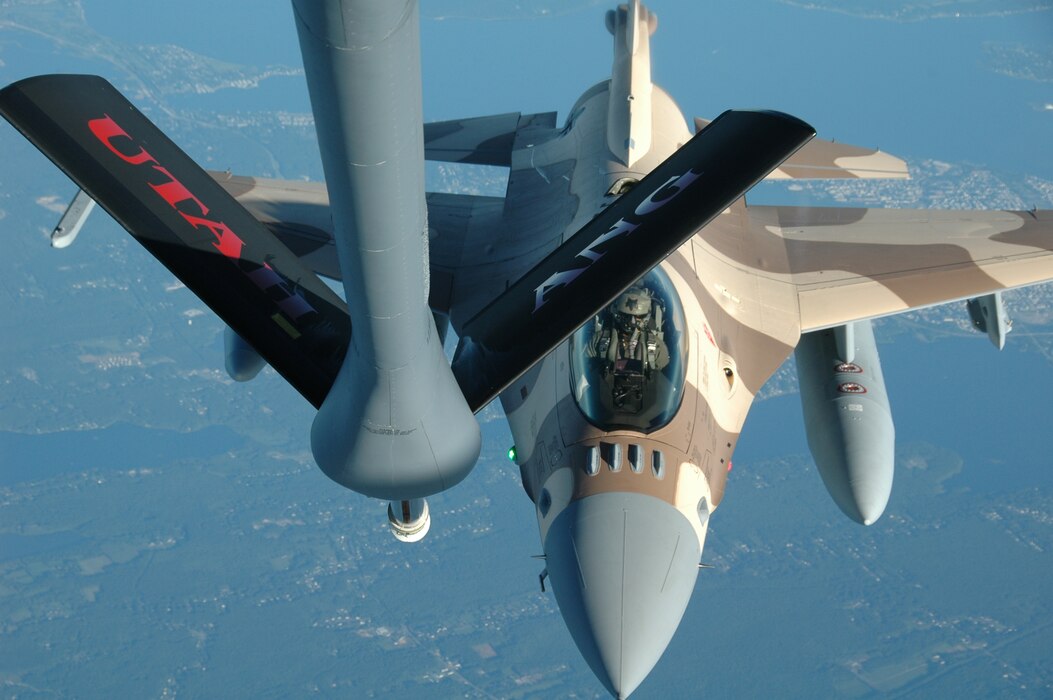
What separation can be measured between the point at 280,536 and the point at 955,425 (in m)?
51.5

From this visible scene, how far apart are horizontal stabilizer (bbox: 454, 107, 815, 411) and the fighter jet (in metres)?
0.03

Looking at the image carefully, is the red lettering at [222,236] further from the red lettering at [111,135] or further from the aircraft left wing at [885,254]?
the aircraft left wing at [885,254]

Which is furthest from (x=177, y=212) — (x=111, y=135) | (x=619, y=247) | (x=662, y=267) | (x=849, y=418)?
(x=849, y=418)

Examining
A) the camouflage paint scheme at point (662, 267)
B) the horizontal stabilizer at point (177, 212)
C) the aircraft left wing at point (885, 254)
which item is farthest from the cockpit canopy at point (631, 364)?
the aircraft left wing at point (885, 254)

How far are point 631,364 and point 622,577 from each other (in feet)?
9.77

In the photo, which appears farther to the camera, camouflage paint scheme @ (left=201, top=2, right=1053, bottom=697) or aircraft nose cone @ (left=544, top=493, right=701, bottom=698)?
camouflage paint scheme @ (left=201, top=2, right=1053, bottom=697)

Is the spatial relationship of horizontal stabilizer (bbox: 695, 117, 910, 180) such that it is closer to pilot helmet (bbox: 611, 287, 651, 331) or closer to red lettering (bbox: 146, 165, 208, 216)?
pilot helmet (bbox: 611, 287, 651, 331)

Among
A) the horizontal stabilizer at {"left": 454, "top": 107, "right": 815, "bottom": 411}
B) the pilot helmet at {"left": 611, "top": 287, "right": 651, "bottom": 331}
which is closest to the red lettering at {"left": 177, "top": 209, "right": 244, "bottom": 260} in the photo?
the horizontal stabilizer at {"left": 454, "top": 107, "right": 815, "bottom": 411}

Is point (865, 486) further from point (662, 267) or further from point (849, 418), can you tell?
point (662, 267)

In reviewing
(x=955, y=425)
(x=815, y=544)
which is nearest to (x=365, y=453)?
(x=815, y=544)

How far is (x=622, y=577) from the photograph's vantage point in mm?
13984

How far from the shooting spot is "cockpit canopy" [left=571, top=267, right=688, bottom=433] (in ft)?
50.2

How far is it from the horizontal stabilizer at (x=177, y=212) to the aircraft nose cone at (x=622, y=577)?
4393 mm

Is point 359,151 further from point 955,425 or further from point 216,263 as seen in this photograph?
point 955,425
